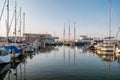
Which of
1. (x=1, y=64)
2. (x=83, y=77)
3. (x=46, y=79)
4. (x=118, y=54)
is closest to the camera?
(x=46, y=79)

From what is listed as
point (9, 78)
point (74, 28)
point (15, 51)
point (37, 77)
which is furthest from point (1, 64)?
point (74, 28)

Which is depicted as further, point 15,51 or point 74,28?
point 74,28

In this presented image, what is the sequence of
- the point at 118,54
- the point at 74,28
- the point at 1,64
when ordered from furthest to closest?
the point at 74,28, the point at 118,54, the point at 1,64

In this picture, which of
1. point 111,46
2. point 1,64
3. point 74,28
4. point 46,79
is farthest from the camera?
point 74,28

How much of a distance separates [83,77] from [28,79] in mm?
7469

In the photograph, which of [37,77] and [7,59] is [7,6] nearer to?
[7,59]

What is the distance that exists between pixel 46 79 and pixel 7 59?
10.9 meters

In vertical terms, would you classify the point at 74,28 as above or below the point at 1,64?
above

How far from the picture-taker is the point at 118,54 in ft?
171

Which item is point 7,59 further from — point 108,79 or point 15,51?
point 108,79

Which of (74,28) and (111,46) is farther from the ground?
(74,28)

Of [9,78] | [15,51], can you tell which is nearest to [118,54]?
[15,51]

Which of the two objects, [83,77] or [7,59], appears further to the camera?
[7,59]

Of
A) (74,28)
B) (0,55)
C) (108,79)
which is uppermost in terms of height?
(74,28)
